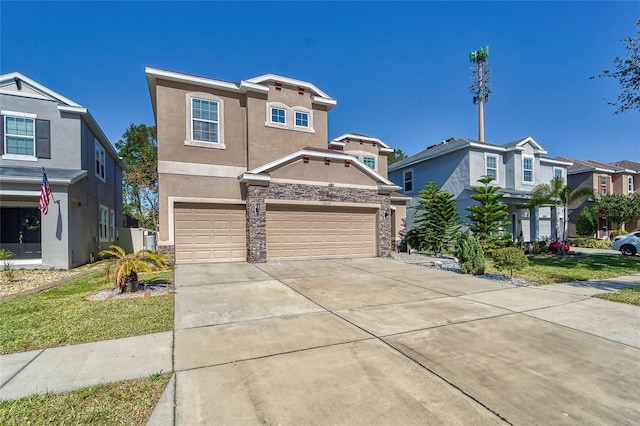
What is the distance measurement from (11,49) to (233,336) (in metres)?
14.2

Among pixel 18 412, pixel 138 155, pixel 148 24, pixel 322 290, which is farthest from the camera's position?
pixel 138 155

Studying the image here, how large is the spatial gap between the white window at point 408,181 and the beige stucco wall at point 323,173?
10077mm

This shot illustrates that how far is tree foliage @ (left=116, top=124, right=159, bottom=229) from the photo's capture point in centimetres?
2822

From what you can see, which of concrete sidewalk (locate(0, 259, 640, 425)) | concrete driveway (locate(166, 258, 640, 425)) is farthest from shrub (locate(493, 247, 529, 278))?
concrete sidewalk (locate(0, 259, 640, 425))

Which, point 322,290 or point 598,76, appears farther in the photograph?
point 598,76

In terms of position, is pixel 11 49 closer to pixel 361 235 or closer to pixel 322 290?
pixel 322 290

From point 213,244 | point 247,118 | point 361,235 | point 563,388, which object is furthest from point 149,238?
point 563,388

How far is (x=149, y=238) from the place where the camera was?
45.2ft

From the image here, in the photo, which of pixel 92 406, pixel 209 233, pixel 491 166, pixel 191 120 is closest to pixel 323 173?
pixel 209 233

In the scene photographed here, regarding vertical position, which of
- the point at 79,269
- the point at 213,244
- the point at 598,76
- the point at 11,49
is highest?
the point at 11,49

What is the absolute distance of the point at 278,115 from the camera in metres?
13.7

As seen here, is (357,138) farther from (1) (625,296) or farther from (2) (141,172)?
(2) (141,172)

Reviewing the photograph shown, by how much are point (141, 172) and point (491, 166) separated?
2882 centimetres

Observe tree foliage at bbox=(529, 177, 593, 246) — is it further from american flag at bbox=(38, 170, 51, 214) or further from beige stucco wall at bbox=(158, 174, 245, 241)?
american flag at bbox=(38, 170, 51, 214)
